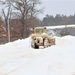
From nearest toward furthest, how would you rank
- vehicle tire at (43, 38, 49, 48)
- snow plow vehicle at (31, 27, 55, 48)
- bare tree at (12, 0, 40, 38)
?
vehicle tire at (43, 38, 49, 48) < snow plow vehicle at (31, 27, 55, 48) < bare tree at (12, 0, 40, 38)

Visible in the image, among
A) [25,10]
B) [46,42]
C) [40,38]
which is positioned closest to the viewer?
[46,42]

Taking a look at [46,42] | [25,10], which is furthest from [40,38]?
[25,10]

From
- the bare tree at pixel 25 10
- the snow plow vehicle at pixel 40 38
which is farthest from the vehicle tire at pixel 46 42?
the bare tree at pixel 25 10

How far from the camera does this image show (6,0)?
7669 centimetres

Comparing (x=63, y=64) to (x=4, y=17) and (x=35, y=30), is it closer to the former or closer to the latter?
(x=35, y=30)

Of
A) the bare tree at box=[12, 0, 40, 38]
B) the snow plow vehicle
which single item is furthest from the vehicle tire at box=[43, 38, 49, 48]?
the bare tree at box=[12, 0, 40, 38]

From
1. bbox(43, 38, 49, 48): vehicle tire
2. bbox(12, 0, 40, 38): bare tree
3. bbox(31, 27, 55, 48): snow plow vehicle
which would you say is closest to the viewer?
bbox(43, 38, 49, 48): vehicle tire

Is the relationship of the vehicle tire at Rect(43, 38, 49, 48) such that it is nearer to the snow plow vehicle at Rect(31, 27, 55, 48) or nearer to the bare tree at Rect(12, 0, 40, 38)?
the snow plow vehicle at Rect(31, 27, 55, 48)

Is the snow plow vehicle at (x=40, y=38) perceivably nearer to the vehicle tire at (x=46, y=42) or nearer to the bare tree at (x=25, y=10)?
the vehicle tire at (x=46, y=42)

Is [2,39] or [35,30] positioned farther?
[2,39]

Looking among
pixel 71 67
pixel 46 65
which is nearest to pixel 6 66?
pixel 46 65

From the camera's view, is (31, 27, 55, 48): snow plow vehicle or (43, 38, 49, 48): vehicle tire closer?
(43, 38, 49, 48): vehicle tire

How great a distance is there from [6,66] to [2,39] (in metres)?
52.3

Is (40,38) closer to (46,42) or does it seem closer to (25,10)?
(46,42)
